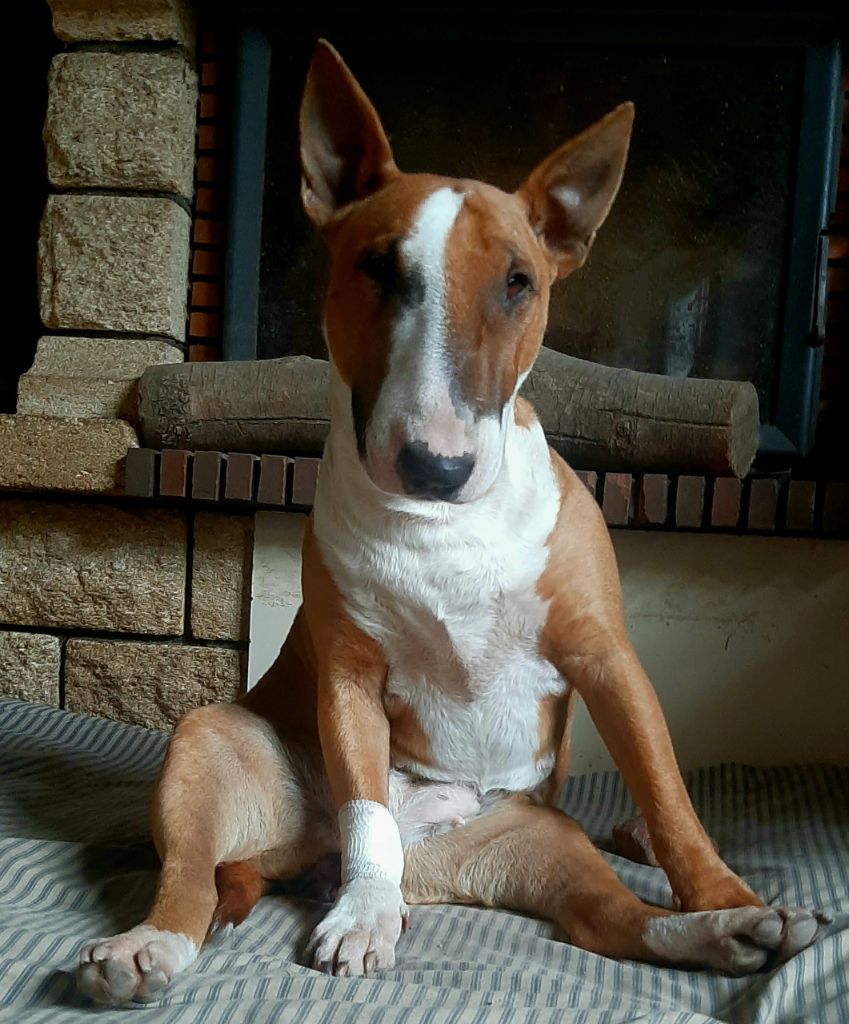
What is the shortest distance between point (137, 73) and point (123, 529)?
96 centimetres

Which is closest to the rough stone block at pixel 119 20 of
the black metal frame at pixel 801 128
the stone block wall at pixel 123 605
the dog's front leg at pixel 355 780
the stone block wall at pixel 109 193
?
the stone block wall at pixel 109 193

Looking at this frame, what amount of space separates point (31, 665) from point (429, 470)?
1.53 m

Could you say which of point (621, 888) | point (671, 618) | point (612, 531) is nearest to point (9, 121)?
point (612, 531)

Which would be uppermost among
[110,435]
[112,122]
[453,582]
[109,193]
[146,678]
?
[112,122]

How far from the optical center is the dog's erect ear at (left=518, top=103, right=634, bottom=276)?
1.17 metres

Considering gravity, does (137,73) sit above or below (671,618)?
above

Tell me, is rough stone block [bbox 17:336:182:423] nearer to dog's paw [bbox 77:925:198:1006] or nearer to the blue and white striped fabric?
the blue and white striped fabric

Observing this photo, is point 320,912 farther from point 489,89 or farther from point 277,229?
point 489,89

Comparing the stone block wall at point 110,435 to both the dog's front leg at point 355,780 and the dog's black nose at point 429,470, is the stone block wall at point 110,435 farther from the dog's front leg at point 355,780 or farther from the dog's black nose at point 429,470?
the dog's black nose at point 429,470

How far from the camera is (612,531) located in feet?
6.51

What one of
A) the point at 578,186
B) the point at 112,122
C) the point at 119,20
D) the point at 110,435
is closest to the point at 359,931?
the point at 578,186

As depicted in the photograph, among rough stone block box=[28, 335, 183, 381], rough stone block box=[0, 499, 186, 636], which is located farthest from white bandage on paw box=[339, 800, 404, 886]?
rough stone block box=[28, 335, 183, 381]

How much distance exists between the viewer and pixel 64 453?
2047 millimetres

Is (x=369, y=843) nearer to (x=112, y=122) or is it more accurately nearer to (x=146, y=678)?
(x=146, y=678)
